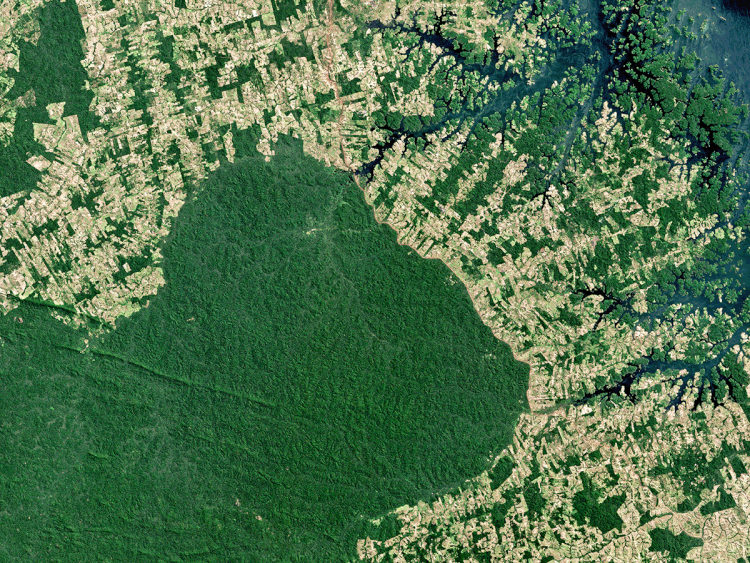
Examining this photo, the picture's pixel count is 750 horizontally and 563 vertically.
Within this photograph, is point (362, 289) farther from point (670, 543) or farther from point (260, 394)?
point (670, 543)

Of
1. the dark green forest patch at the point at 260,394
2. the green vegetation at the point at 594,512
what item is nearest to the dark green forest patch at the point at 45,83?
the dark green forest patch at the point at 260,394

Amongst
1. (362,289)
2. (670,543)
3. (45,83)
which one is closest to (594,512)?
(670,543)

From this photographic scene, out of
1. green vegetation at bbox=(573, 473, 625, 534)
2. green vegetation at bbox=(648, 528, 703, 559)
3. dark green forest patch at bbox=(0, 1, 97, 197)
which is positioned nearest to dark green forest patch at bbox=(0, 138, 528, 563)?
green vegetation at bbox=(573, 473, 625, 534)

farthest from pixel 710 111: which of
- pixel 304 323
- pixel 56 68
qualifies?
pixel 56 68

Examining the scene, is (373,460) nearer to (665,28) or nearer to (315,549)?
(315,549)

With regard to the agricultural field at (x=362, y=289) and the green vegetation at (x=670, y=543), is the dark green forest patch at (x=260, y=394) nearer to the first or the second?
the agricultural field at (x=362, y=289)

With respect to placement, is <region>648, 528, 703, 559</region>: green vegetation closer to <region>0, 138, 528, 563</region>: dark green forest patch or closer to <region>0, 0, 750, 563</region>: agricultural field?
<region>0, 0, 750, 563</region>: agricultural field
